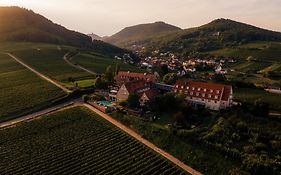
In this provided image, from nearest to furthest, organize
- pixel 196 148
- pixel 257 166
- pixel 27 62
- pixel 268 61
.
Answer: pixel 257 166 → pixel 196 148 → pixel 27 62 → pixel 268 61

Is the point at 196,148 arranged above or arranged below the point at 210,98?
below

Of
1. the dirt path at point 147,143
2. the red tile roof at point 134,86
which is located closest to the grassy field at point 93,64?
the red tile roof at point 134,86

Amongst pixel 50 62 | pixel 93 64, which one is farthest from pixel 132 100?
pixel 50 62

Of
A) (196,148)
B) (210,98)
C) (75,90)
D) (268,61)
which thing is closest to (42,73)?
(75,90)

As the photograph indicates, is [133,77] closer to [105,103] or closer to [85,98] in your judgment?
[105,103]

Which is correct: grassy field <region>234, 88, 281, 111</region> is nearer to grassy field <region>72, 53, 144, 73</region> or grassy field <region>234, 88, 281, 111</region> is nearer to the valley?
the valley

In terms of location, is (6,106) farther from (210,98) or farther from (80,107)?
(210,98)
